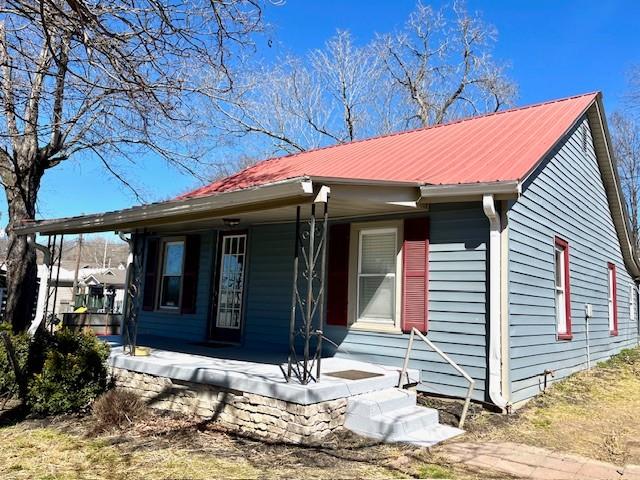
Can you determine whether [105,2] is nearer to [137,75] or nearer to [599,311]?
[137,75]

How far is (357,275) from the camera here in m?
7.29

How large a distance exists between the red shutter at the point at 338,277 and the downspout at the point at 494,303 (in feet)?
7.14

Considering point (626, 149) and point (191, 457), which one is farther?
point (626, 149)

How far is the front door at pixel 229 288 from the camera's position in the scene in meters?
8.89

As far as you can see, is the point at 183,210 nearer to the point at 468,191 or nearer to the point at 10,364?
the point at 10,364

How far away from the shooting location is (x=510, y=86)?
852 inches

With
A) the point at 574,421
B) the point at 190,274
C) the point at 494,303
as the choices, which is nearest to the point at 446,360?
the point at 494,303

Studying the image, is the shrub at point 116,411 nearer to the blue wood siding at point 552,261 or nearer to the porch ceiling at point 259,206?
the porch ceiling at point 259,206

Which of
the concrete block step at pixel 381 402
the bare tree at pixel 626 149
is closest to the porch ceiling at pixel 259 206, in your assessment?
→ the concrete block step at pixel 381 402

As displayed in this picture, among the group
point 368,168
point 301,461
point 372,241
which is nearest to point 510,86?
point 368,168

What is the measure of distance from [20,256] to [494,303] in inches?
324

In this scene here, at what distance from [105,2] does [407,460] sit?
16.9 feet

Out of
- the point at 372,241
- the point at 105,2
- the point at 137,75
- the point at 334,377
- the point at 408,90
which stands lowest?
the point at 334,377

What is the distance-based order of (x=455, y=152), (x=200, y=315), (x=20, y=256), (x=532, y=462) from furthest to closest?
(x=200, y=315) → (x=20, y=256) → (x=455, y=152) → (x=532, y=462)
